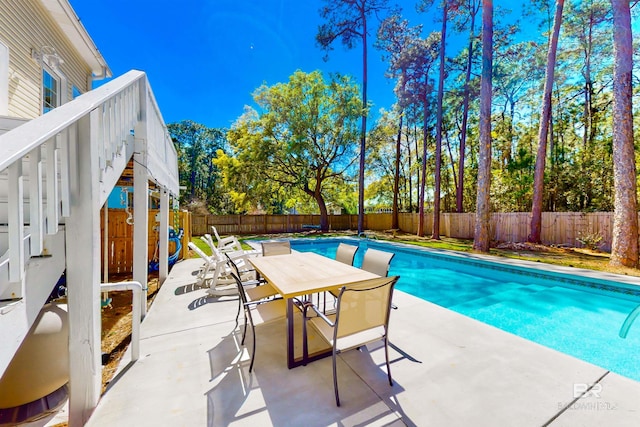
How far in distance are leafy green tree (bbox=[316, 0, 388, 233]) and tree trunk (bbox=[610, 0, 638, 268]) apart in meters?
9.15

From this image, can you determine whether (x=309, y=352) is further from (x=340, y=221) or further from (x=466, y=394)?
(x=340, y=221)

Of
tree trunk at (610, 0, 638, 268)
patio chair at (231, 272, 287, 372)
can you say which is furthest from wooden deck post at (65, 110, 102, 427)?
tree trunk at (610, 0, 638, 268)

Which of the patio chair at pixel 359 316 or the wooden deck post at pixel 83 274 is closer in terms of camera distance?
the wooden deck post at pixel 83 274

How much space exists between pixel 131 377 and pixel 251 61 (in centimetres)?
1521

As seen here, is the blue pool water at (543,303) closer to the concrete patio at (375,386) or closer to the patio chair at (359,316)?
the concrete patio at (375,386)

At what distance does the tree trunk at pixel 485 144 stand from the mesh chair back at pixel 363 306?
8.13 meters

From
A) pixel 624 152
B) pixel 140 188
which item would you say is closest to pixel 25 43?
pixel 140 188

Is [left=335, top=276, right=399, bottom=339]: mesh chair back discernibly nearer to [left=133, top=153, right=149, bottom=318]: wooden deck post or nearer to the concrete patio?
the concrete patio

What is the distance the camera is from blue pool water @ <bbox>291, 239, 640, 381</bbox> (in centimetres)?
321

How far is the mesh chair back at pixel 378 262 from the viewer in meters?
3.08

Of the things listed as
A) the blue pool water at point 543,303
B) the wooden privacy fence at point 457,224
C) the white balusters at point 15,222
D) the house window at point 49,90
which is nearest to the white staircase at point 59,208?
the white balusters at point 15,222

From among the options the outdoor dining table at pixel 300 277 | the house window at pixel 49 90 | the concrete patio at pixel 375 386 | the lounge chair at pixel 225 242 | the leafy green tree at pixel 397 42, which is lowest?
the concrete patio at pixel 375 386

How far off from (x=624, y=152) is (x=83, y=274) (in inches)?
391

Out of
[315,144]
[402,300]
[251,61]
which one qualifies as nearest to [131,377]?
[402,300]
